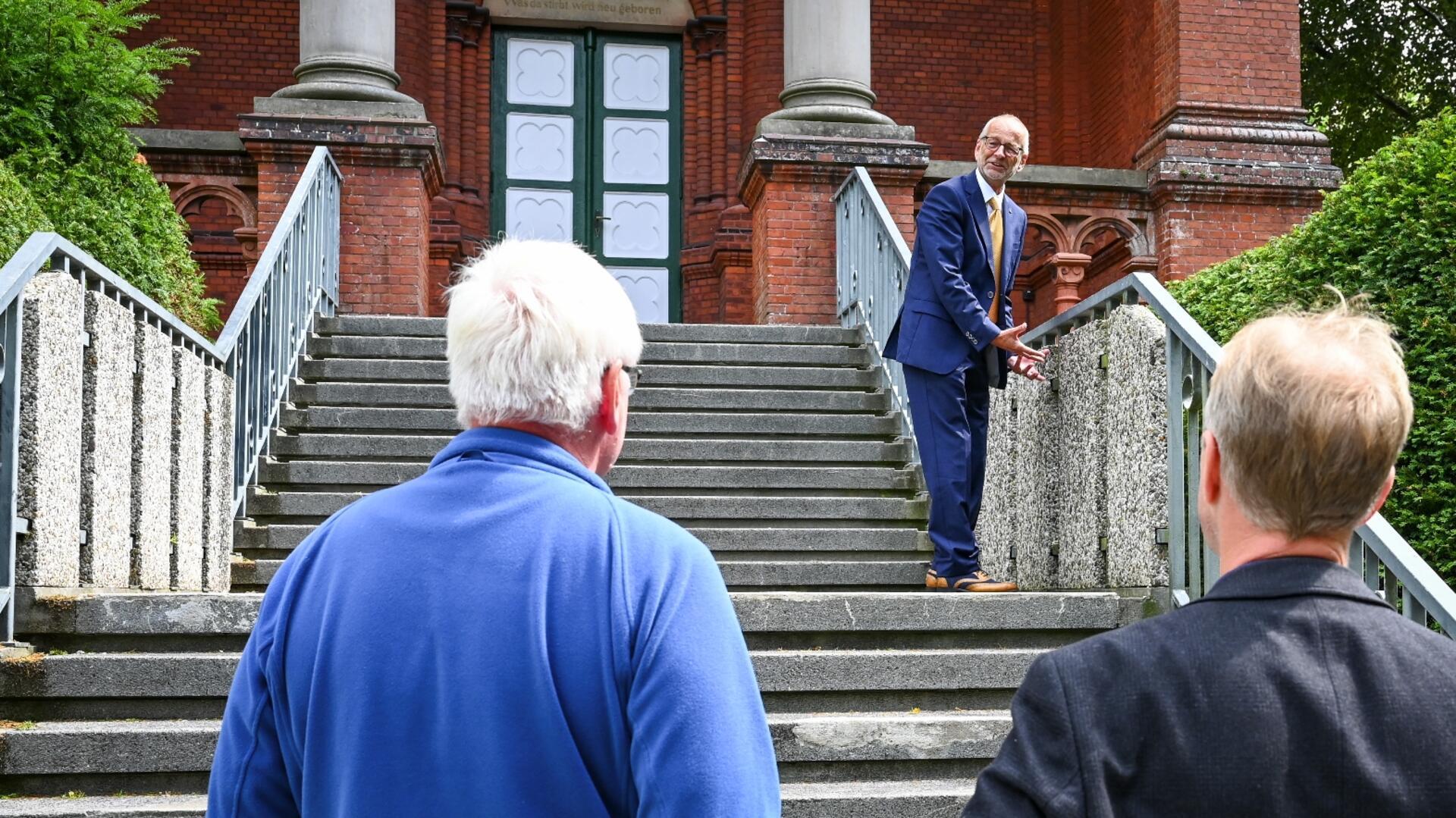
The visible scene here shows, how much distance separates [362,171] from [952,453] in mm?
5759

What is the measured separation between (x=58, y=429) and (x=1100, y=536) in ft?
11.6

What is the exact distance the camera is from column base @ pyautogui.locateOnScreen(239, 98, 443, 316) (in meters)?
10.3

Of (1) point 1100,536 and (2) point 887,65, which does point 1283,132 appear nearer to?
(2) point 887,65

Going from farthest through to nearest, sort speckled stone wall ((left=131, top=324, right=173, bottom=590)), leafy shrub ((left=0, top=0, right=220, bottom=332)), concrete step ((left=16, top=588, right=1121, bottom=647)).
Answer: leafy shrub ((left=0, top=0, right=220, bottom=332)), speckled stone wall ((left=131, top=324, right=173, bottom=590)), concrete step ((left=16, top=588, right=1121, bottom=647))

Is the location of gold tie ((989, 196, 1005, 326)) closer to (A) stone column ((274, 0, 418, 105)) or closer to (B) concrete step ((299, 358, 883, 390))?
(B) concrete step ((299, 358, 883, 390))

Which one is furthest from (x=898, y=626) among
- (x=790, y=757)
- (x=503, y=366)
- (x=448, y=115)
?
(x=448, y=115)

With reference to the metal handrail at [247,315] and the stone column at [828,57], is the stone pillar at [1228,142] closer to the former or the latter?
the stone column at [828,57]

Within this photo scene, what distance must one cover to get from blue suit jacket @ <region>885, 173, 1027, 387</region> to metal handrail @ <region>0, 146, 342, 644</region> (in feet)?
8.94

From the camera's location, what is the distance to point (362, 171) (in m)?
10.4

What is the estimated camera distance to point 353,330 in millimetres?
8859

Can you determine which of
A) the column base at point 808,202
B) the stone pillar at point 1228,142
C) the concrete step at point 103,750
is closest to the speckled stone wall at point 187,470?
the concrete step at point 103,750

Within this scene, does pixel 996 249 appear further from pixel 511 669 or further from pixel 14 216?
pixel 511 669

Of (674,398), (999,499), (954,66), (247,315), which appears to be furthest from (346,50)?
(954,66)

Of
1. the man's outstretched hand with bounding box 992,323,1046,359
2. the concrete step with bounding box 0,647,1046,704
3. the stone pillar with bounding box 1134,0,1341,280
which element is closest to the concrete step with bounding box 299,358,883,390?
the man's outstretched hand with bounding box 992,323,1046,359
